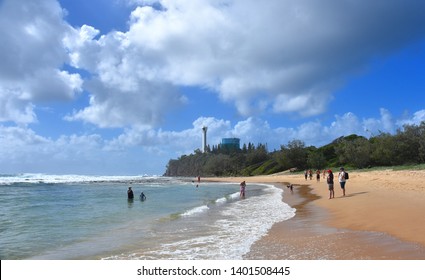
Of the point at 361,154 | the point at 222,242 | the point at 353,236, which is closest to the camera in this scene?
the point at 353,236

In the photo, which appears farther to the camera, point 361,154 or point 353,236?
point 361,154

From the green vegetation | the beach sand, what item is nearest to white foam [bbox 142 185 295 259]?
the beach sand

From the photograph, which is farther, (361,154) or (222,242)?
(361,154)

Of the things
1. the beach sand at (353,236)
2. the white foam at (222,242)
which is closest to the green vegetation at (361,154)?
the beach sand at (353,236)

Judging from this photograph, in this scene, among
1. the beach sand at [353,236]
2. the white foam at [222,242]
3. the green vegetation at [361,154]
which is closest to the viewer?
the beach sand at [353,236]

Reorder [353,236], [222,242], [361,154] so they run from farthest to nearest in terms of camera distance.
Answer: [361,154] → [222,242] → [353,236]

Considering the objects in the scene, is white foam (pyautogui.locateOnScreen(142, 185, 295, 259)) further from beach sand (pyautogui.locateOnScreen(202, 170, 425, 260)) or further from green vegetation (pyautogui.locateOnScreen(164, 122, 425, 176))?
green vegetation (pyautogui.locateOnScreen(164, 122, 425, 176))

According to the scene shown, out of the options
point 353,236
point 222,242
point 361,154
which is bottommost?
point 222,242

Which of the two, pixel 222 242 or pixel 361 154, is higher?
pixel 361 154

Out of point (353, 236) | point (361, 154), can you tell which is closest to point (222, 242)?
point (353, 236)

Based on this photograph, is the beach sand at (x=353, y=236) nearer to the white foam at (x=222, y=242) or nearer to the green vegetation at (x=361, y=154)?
the white foam at (x=222, y=242)

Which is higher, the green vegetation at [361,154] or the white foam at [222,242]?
the green vegetation at [361,154]

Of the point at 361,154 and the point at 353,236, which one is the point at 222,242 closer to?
the point at 353,236
